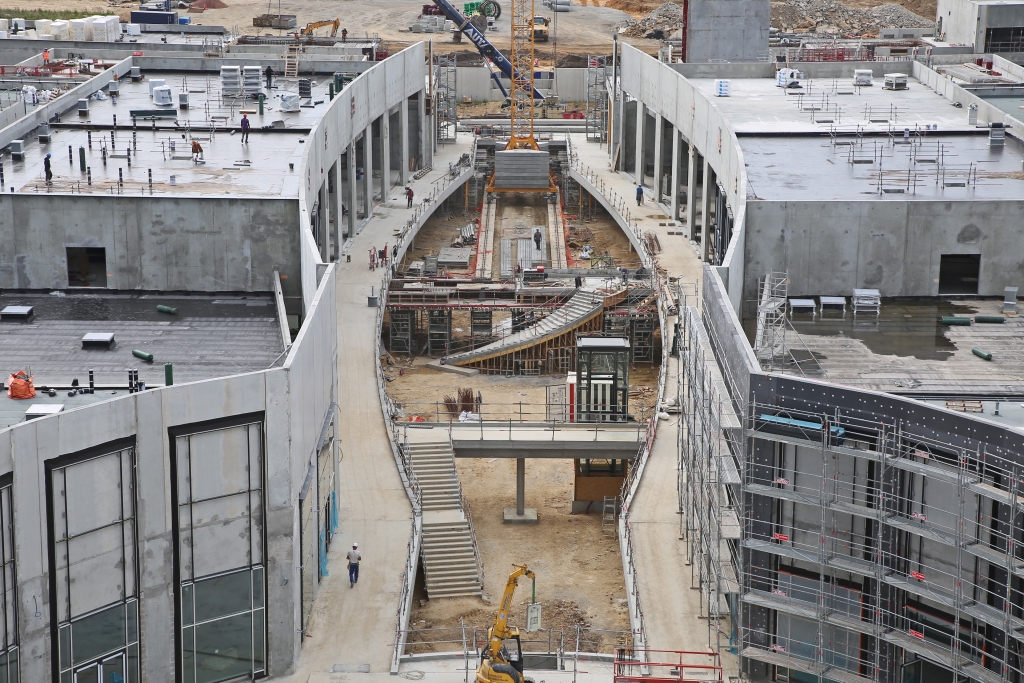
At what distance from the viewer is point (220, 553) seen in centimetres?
3741

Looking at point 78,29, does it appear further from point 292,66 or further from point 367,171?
point 367,171

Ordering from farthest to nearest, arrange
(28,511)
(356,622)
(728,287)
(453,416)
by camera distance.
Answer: (453,416) → (728,287) → (356,622) → (28,511)

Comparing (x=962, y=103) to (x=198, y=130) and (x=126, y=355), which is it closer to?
(x=198, y=130)

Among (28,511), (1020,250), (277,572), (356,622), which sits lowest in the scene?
(356,622)

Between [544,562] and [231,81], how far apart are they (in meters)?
37.0

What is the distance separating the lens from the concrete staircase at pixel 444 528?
48656 millimetres

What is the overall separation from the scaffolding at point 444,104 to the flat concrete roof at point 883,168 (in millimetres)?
49602

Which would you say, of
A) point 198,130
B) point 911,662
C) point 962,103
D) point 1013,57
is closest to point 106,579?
point 911,662

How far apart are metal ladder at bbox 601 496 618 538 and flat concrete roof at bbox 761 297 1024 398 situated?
939 cm

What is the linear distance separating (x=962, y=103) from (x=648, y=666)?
4771cm

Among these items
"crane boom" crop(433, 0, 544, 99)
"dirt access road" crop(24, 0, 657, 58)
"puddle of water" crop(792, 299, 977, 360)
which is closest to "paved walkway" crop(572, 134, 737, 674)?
"puddle of water" crop(792, 299, 977, 360)

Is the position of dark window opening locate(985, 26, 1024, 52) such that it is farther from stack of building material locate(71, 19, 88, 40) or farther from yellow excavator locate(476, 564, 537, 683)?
yellow excavator locate(476, 564, 537, 683)

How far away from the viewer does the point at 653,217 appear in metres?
89.6

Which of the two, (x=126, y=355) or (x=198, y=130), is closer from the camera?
(x=126, y=355)
